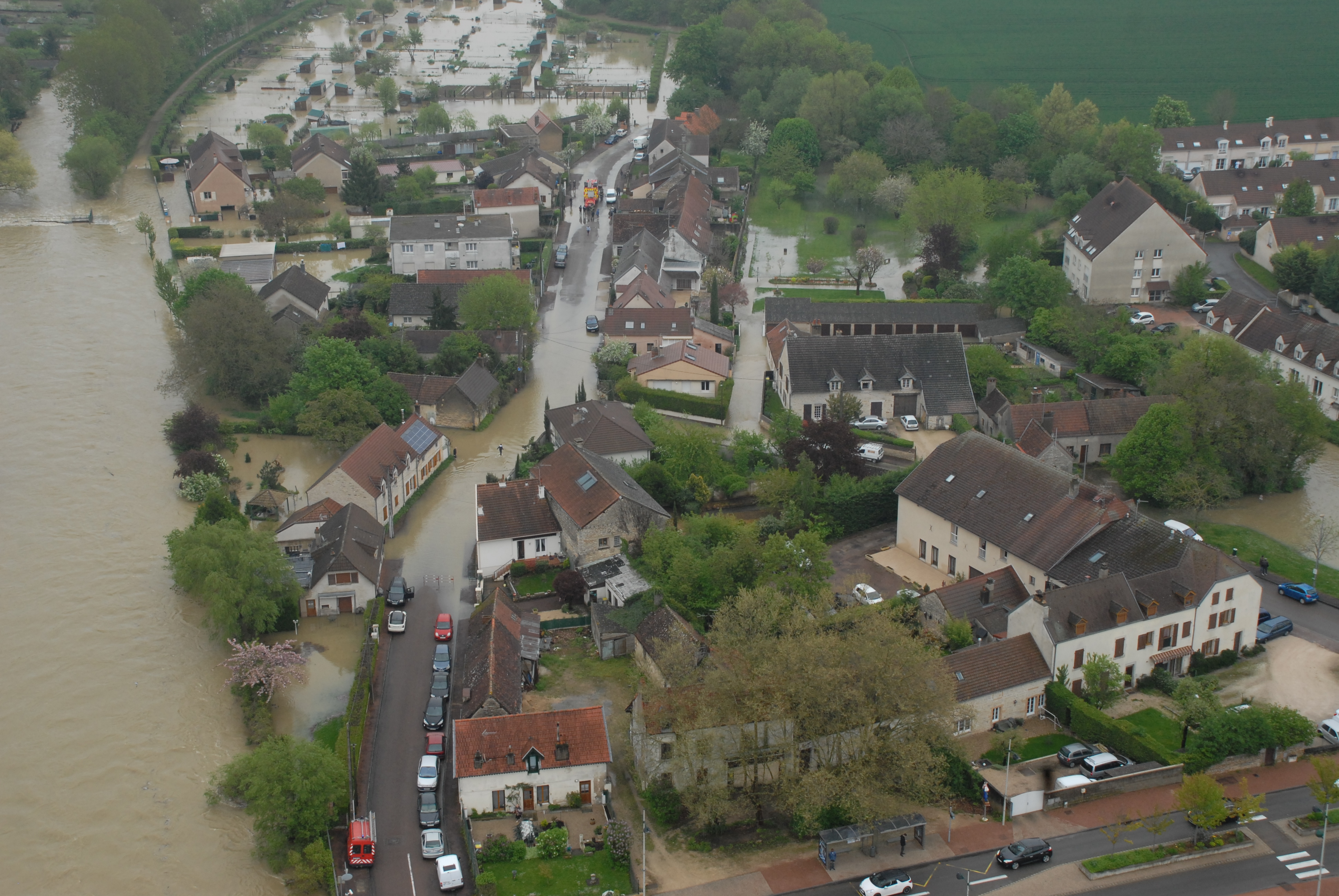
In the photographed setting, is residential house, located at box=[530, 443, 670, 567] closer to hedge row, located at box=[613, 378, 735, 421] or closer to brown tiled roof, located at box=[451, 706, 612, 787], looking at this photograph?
brown tiled roof, located at box=[451, 706, 612, 787]

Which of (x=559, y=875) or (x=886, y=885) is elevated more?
(x=886, y=885)

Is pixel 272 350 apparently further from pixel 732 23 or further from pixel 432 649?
pixel 732 23

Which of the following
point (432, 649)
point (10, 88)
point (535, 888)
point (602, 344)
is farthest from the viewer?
point (10, 88)

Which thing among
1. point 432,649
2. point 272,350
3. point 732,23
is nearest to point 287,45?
point 732,23

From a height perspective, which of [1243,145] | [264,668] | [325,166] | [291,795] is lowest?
[291,795]

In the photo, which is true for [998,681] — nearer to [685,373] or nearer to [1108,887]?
[1108,887]

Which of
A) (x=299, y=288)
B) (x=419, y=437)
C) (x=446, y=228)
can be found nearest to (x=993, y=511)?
(x=419, y=437)

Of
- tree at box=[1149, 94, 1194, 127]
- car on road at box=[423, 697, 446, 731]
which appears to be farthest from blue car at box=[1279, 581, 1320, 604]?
tree at box=[1149, 94, 1194, 127]
